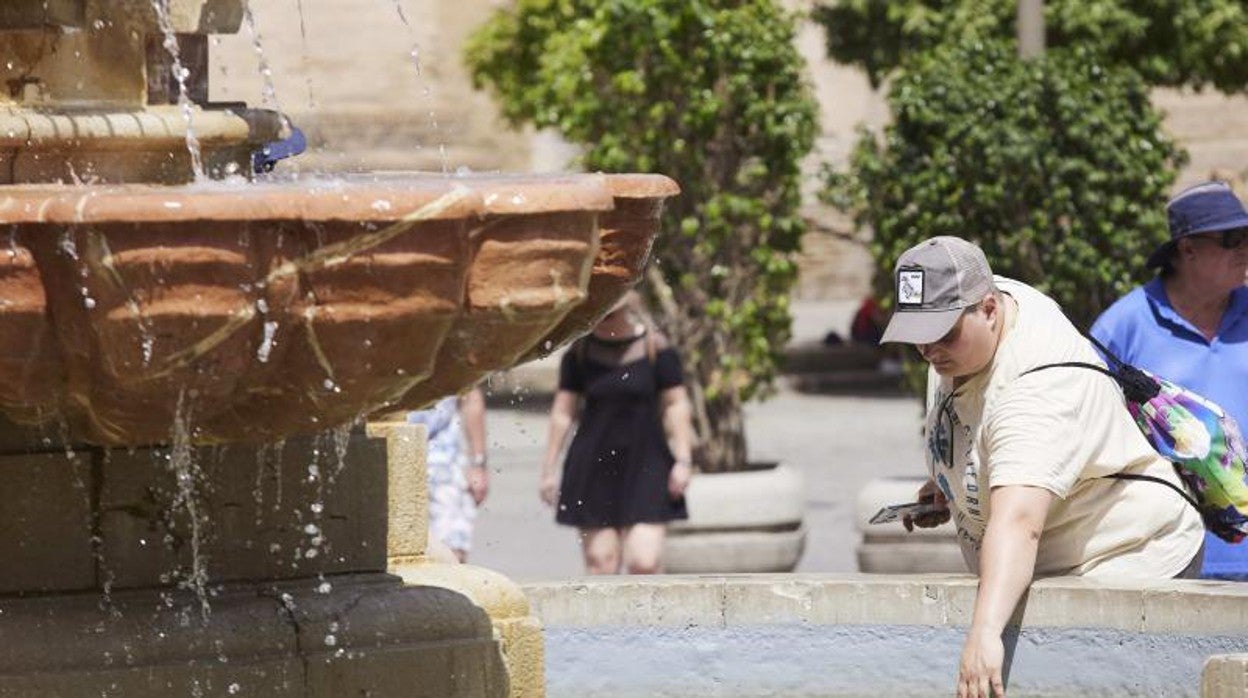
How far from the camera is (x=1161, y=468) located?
582cm

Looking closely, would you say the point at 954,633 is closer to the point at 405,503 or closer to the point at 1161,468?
the point at 1161,468

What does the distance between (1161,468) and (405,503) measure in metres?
1.61

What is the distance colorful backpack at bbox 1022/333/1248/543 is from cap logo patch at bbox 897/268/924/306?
0.54 metres

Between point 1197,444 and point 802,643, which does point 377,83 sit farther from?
point 1197,444

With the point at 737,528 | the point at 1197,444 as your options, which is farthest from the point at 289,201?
the point at 737,528

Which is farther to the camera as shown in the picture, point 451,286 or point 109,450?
point 109,450

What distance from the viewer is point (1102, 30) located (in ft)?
61.5

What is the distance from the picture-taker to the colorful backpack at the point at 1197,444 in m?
5.93

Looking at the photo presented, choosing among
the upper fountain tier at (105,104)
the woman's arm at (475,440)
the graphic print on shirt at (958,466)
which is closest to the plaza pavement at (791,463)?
the woman's arm at (475,440)

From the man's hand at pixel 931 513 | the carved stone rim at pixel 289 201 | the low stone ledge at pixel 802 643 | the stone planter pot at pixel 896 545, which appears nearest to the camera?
the carved stone rim at pixel 289 201

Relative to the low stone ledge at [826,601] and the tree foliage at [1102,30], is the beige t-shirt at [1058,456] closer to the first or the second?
the low stone ledge at [826,601]

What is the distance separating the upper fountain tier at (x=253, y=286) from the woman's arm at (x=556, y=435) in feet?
17.2

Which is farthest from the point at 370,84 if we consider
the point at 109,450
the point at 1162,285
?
the point at 109,450

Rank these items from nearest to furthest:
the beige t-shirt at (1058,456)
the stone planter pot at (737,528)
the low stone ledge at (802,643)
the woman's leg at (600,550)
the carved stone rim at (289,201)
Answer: the carved stone rim at (289,201), the beige t-shirt at (1058,456), the low stone ledge at (802,643), the woman's leg at (600,550), the stone planter pot at (737,528)
